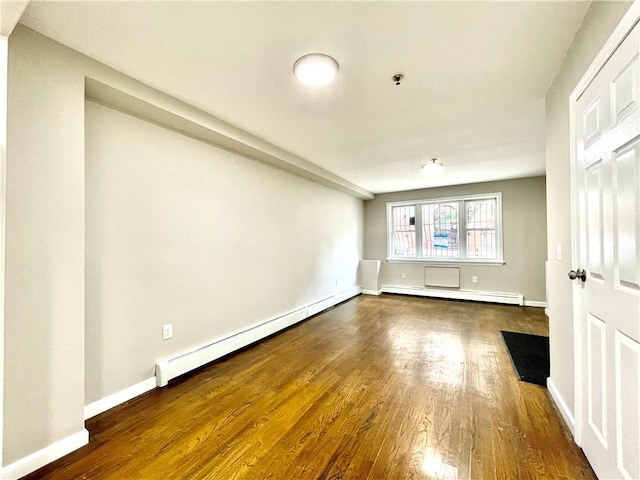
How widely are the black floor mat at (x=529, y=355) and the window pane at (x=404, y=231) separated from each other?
2.90 m

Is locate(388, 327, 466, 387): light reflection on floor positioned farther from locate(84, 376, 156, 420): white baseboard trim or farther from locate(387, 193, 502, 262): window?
locate(387, 193, 502, 262): window

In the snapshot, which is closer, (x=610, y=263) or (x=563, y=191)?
(x=610, y=263)

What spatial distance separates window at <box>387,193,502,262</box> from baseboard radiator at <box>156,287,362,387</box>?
2.91 m

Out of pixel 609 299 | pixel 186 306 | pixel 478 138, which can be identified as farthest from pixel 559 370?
pixel 186 306

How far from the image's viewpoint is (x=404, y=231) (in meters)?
6.30

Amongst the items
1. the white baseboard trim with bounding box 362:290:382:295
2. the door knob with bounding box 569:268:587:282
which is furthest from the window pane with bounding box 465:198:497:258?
the door knob with bounding box 569:268:587:282

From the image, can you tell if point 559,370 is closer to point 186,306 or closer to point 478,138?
point 478,138

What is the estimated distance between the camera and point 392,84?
77.9 inches

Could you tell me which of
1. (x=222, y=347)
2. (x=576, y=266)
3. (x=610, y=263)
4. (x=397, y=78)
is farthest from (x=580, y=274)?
(x=222, y=347)

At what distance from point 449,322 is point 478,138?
8.37 ft

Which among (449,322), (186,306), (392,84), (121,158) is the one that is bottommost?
(449,322)

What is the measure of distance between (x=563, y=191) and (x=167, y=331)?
3.16 meters

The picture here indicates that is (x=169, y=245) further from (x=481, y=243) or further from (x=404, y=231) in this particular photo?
(x=481, y=243)

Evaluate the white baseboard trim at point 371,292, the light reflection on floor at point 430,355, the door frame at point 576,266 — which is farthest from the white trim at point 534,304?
the door frame at point 576,266
